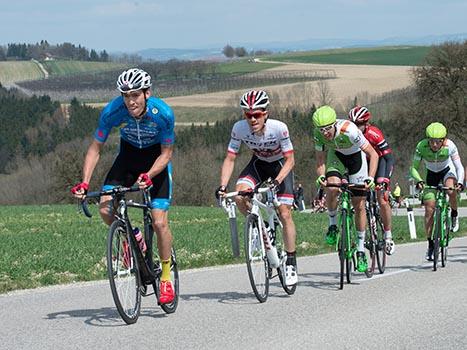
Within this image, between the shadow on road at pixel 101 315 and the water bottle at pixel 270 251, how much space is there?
139cm

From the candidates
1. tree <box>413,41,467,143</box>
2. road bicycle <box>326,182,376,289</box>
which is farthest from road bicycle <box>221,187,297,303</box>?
tree <box>413,41,467,143</box>

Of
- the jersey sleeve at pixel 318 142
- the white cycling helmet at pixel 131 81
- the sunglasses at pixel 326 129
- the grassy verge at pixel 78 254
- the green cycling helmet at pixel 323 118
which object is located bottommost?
the grassy verge at pixel 78 254

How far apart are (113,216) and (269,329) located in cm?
164

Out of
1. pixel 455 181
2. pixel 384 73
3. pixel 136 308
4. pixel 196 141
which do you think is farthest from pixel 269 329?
pixel 384 73

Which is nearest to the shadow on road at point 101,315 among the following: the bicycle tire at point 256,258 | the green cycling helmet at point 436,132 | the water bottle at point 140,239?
the water bottle at point 140,239

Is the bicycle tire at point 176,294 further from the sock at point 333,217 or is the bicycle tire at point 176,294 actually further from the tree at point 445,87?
the tree at point 445,87

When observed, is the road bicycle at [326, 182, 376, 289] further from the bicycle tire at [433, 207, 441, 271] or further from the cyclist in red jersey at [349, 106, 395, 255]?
the bicycle tire at [433, 207, 441, 271]

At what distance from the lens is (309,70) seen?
159625mm

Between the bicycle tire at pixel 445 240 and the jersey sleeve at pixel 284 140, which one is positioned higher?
the jersey sleeve at pixel 284 140

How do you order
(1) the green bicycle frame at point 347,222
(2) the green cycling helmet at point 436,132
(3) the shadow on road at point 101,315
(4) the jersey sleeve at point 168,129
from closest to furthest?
(3) the shadow on road at point 101,315
(4) the jersey sleeve at point 168,129
(1) the green bicycle frame at point 347,222
(2) the green cycling helmet at point 436,132

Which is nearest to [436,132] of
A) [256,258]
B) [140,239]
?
[256,258]

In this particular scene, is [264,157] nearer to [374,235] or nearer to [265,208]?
[265,208]

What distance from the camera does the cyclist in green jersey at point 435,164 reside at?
14.0 m

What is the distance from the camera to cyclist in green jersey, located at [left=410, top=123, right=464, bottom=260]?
14.0 meters
